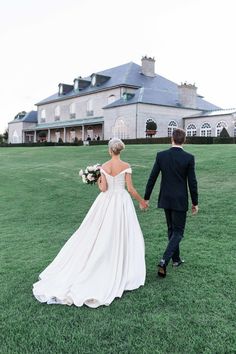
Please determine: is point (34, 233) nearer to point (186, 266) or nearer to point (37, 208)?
point (37, 208)

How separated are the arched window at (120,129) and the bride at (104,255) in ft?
127

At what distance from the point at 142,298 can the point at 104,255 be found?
0.71m

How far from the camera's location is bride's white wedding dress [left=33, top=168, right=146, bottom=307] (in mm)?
4930

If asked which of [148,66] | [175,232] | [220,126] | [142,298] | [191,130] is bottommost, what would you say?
[142,298]

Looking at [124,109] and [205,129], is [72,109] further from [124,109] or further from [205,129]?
[205,129]

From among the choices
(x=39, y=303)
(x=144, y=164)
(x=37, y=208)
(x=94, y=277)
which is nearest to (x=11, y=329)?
(x=39, y=303)

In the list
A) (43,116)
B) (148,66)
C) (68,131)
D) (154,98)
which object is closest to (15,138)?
(43,116)

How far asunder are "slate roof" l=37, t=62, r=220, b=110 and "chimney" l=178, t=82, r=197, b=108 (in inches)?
28.9

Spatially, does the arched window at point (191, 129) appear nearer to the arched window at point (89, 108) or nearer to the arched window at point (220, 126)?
the arched window at point (220, 126)

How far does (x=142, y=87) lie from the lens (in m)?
47.0

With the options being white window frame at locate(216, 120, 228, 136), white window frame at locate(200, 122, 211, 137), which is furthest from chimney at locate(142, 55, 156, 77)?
white window frame at locate(216, 120, 228, 136)

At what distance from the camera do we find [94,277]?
16.4 feet

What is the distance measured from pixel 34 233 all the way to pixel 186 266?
399 cm

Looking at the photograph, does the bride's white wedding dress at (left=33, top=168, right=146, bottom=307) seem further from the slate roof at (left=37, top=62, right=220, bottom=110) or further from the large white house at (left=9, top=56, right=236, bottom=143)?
the slate roof at (left=37, top=62, right=220, bottom=110)
